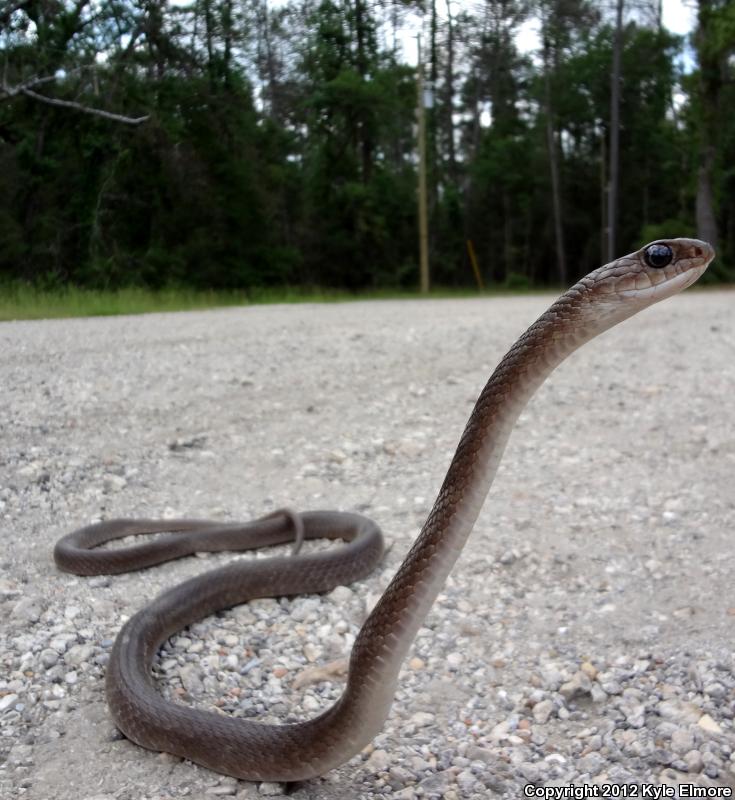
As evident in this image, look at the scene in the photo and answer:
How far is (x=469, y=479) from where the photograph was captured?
74.9 inches

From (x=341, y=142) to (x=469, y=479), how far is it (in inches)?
1022

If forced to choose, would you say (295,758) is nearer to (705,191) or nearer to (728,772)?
(728,772)

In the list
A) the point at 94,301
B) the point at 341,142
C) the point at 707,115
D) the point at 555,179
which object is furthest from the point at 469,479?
the point at 555,179

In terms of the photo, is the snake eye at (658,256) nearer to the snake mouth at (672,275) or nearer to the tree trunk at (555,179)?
the snake mouth at (672,275)

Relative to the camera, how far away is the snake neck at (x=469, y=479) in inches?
74.0

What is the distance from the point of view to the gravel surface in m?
2.49

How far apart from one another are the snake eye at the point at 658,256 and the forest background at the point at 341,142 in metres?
9.13

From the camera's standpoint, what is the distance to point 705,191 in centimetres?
2611

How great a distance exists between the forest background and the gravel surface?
4865mm

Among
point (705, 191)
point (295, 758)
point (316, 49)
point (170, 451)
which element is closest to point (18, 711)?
point (295, 758)

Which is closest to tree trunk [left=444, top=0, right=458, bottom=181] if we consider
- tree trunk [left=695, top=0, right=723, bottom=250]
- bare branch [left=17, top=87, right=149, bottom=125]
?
tree trunk [left=695, top=0, right=723, bottom=250]

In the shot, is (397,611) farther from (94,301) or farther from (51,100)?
(51,100)

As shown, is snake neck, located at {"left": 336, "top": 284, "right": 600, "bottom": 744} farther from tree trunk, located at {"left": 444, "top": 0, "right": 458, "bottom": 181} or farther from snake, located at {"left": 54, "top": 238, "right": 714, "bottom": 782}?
tree trunk, located at {"left": 444, "top": 0, "right": 458, "bottom": 181}

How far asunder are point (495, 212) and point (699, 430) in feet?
103
